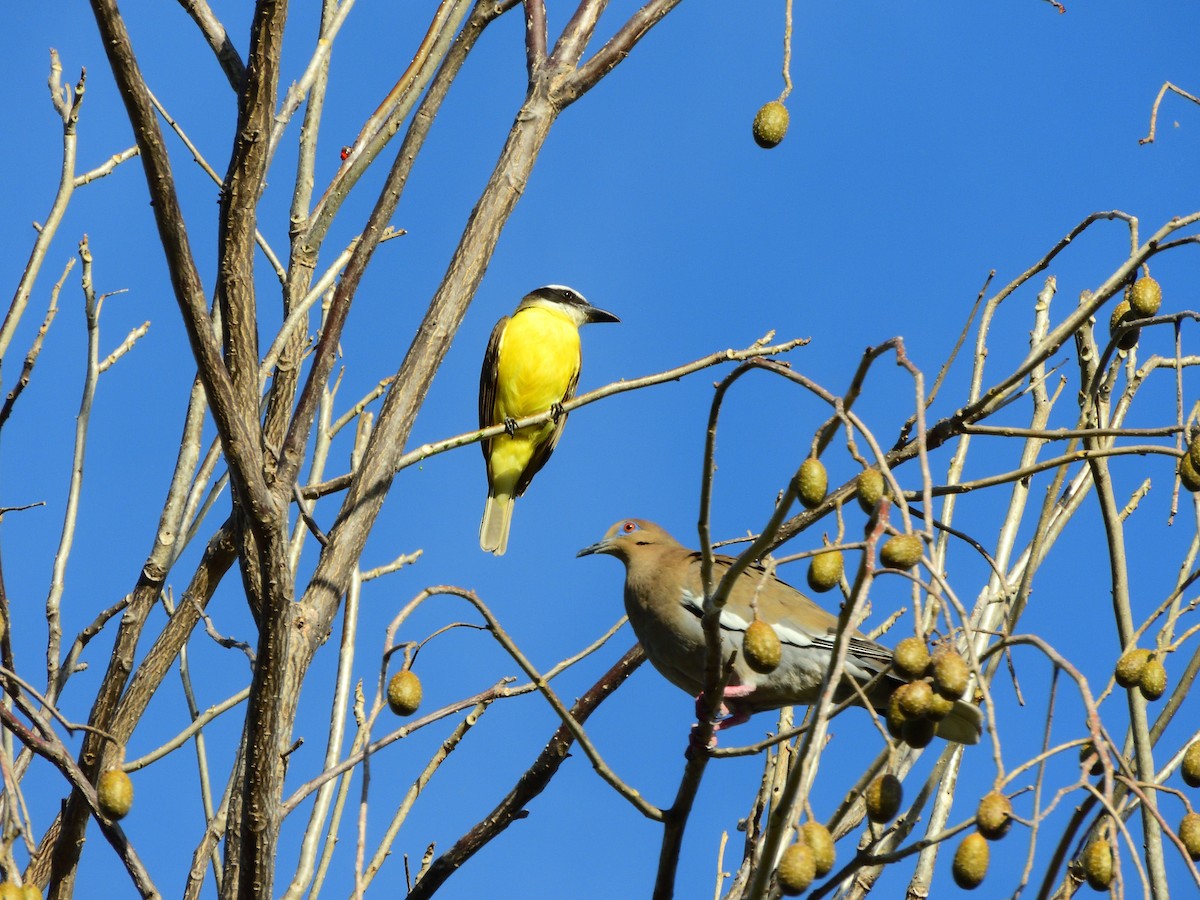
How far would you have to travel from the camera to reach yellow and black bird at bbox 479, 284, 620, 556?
9.36m

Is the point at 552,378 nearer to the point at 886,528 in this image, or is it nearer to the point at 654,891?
the point at 654,891

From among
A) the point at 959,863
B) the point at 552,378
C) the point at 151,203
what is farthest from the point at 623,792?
the point at 552,378

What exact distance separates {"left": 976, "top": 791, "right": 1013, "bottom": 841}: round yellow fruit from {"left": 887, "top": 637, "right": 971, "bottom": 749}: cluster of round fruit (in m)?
0.13

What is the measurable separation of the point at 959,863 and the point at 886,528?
51 cm

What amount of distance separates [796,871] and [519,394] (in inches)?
297

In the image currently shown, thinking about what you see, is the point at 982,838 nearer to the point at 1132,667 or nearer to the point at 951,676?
the point at 951,676

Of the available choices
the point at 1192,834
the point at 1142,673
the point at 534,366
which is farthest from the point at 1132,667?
the point at 534,366

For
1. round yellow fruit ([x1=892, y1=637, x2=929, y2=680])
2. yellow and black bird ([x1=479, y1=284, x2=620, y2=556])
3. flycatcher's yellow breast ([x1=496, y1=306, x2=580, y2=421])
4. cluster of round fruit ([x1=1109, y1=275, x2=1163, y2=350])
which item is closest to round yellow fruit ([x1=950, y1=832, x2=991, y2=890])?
round yellow fruit ([x1=892, y1=637, x2=929, y2=680])

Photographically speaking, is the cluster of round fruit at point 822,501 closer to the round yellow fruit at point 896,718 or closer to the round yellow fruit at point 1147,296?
the round yellow fruit at point 896,718

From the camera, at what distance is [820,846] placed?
2.11 metres

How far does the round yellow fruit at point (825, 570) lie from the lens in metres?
2.27

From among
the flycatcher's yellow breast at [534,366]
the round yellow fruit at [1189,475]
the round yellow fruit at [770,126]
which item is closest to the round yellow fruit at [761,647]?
the round yellow fruit at [1189,475]

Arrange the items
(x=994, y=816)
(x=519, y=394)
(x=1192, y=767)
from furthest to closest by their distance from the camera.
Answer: (x=519, y=394)
(x=1192, y=767)
(x=994, y=816)

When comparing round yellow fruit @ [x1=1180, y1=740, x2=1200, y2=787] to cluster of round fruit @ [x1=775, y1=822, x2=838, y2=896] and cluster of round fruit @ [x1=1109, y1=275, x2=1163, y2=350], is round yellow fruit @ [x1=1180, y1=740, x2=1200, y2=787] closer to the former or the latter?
cluster of round fruit @ [x1=775, y1=822, x2=838, y2=896]
